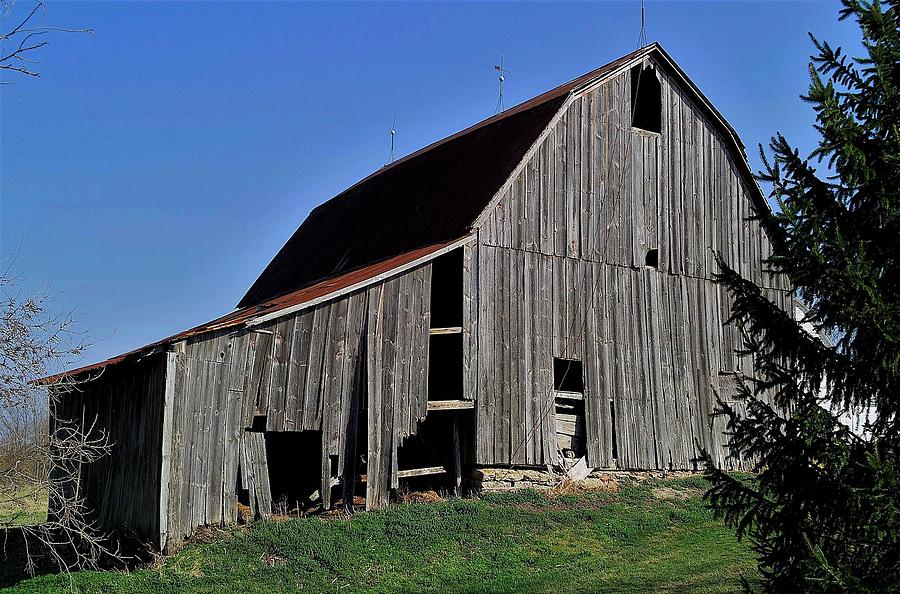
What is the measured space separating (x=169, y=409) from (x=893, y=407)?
10841 millimetres

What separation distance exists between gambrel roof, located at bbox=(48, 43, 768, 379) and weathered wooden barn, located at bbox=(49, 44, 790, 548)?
0.28 feet

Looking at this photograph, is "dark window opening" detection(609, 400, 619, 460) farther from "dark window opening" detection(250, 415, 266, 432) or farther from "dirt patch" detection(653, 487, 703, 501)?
"dark window opening" detection(250, 415, 266, 432)

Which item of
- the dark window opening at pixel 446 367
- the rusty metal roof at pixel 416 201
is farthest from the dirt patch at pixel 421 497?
the rusty metal roof at pixel 416 201

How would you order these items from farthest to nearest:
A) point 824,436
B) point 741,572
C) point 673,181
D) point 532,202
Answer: point 673,181 → point 532,202 → point 741,572 → point 824,436

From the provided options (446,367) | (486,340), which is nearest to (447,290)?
(446,367)

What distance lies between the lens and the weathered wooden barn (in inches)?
598

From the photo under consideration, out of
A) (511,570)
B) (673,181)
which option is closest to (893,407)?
(511,570)

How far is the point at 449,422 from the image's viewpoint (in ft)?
58.5

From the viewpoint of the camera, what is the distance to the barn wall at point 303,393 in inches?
580

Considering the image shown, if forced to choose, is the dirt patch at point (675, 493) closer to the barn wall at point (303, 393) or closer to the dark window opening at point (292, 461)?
the barn wall at point (303, 393)

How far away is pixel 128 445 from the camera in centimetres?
1598

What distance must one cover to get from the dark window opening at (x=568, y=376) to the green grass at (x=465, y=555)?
2.51 metres

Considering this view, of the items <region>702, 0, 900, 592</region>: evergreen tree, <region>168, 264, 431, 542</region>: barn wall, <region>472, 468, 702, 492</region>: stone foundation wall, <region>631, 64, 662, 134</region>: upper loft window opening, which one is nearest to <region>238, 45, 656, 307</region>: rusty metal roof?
<region>631, 64, 662, 134</region>: upper loft window opening

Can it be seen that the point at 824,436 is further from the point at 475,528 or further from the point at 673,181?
the point at 673,181
